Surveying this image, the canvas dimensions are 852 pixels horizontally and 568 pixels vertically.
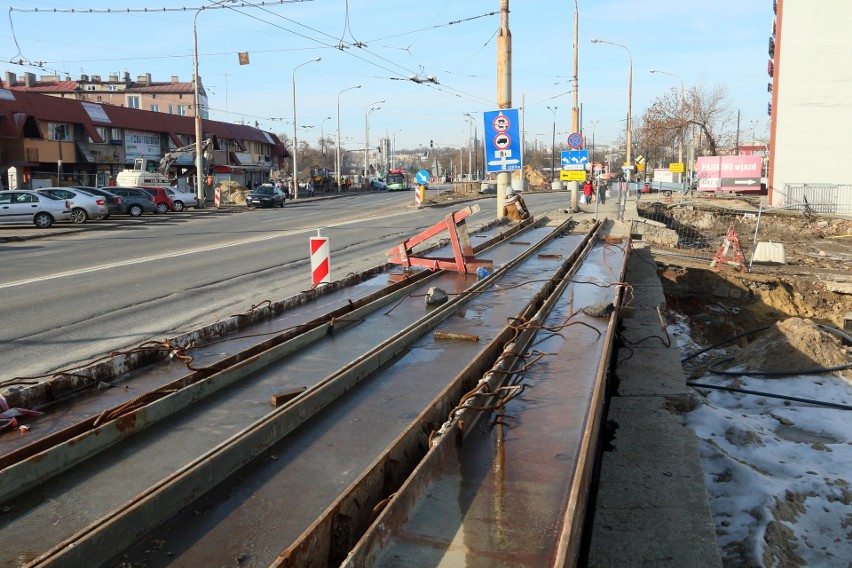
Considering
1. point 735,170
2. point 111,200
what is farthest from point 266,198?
point 735,170

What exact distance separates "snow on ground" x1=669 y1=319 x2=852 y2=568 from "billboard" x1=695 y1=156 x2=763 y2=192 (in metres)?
39.8

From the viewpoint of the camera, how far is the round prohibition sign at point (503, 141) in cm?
1656

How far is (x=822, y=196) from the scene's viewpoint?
37.0m

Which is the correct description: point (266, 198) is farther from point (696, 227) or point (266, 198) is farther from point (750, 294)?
point (750, 294)

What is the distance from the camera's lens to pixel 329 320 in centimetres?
716

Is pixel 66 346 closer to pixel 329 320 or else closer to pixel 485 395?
pixel 329 320

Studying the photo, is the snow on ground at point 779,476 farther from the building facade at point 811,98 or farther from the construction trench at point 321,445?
the building facade at point 811,98

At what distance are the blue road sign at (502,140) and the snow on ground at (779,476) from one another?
955cm

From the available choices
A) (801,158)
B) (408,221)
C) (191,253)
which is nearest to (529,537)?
(191,253)

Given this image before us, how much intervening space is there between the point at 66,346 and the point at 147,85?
360 feet

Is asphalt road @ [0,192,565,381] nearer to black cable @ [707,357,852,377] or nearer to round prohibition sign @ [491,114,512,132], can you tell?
round prohibition sign @ [491,114,512,132]

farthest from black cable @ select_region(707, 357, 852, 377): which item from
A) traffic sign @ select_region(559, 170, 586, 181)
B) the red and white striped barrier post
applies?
traffic sign @ select_region(559, 170, 586, 181)

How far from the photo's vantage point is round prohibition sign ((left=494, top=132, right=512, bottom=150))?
54.3 feet

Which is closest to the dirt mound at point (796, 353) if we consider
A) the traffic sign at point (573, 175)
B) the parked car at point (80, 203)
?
the traffic sign at point (573, 175)
